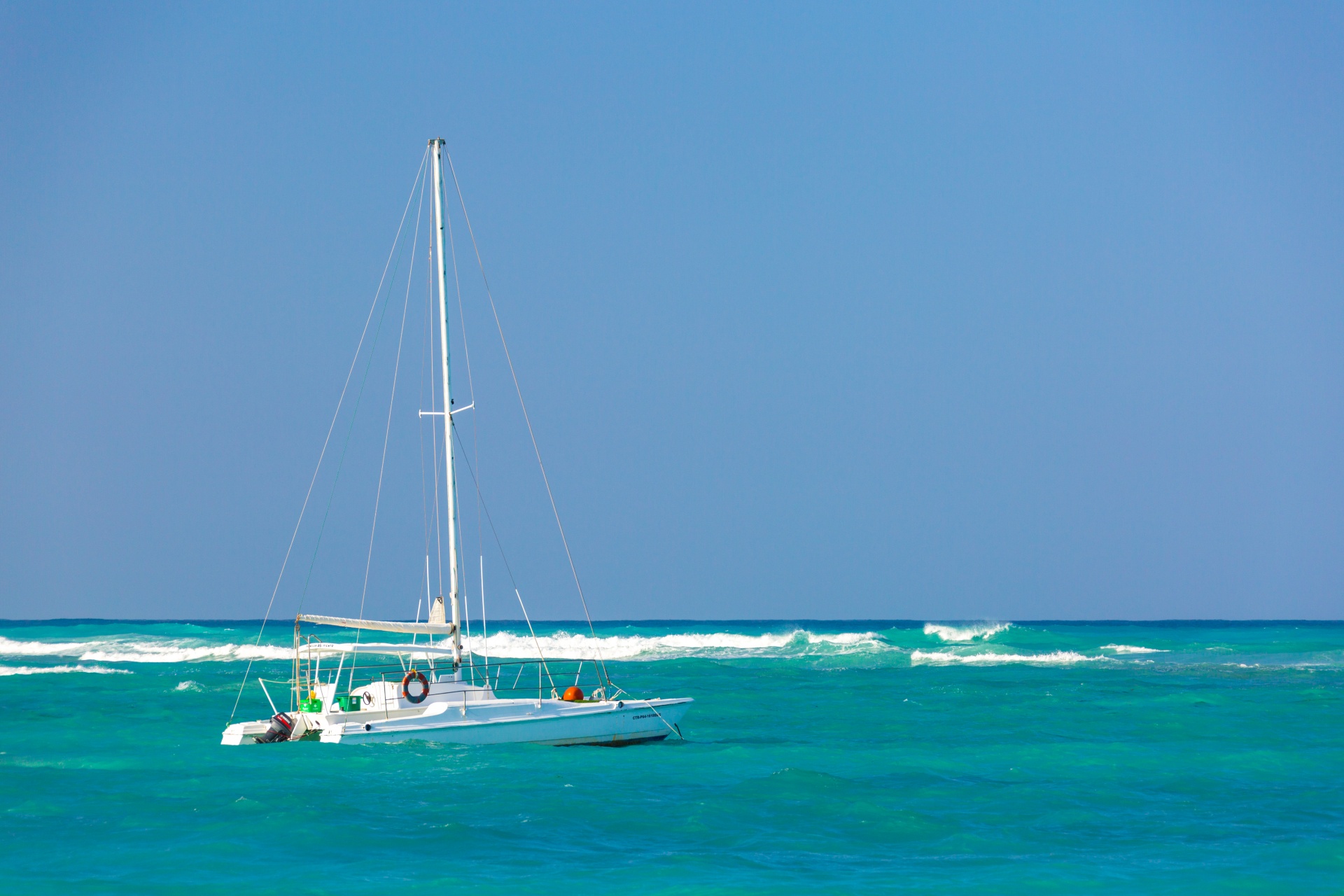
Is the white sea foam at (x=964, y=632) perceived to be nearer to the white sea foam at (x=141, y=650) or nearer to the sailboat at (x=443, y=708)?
the white sea foam at (x=141, y=650)

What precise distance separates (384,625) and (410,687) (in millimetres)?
1834

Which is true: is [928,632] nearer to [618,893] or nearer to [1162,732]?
[1162,732]

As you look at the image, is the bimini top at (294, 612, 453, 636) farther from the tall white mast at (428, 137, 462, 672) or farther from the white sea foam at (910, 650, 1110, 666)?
the white sea foam at (910, 650, 1110, 666)

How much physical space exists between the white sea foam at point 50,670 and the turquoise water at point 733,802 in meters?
10.1

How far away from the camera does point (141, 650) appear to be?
64.1 m

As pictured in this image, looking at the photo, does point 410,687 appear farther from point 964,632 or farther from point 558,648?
point 964,632

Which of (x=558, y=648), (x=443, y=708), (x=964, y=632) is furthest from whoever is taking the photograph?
(x=964, y=632)

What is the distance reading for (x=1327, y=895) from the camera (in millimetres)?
A: 13539

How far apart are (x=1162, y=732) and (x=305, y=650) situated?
56.3 feet

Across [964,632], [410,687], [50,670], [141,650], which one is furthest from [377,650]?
[964,632]

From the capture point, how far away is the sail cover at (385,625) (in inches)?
939

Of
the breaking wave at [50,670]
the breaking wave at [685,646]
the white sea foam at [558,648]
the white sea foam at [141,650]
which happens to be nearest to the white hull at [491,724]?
the breaking wave at [50,670]

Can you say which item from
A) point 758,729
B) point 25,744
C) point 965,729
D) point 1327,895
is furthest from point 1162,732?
point 25,744

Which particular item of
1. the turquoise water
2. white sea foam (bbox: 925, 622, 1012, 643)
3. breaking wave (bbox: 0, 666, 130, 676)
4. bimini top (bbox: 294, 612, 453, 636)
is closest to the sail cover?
bimini top (bbox: 294, 612, 453, 636)
